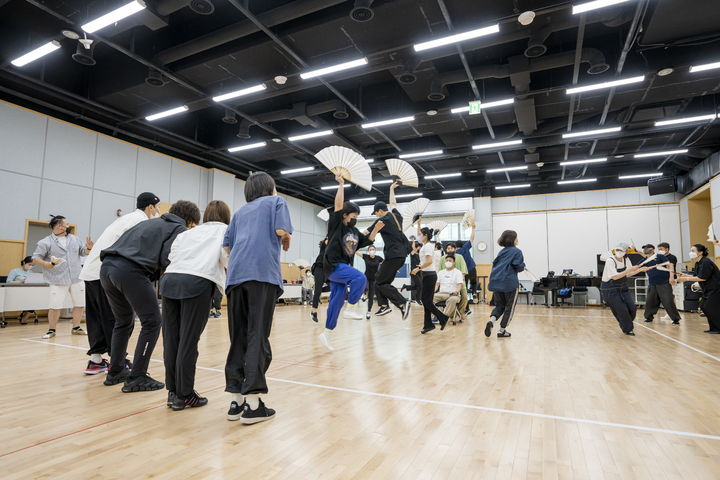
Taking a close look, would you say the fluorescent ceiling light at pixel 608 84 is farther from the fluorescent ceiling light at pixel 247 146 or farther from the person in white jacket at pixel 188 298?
the person in white jacket at pixel 188 298

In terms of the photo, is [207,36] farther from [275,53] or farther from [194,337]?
[194,337]

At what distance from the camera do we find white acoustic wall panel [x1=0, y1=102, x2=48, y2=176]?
7812 millimetres

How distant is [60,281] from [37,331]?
4.85 ft

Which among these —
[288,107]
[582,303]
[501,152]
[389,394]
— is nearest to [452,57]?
[288,107]

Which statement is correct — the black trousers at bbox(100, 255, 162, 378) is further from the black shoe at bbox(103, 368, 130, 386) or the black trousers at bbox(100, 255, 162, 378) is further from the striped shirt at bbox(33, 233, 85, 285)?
the striped shirt at bbox(33, 233, 85, 285)

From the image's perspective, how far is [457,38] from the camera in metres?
5.87

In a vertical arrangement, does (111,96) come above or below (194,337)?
above

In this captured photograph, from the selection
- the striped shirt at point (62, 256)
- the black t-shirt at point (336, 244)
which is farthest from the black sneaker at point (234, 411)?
the striped shirt at point (62, 256)

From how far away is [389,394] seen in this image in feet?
8.70

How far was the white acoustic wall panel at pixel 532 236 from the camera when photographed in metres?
15.3

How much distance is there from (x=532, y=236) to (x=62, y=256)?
15.0 meters

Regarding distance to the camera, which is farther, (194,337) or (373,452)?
(194,337)

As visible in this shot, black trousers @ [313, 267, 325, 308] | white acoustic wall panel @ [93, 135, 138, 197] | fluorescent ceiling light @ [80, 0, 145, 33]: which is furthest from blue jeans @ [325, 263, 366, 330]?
white acoustic wall panel @ [93, 135, 138, 197]

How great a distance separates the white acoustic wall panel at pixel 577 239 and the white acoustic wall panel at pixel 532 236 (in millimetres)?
218
